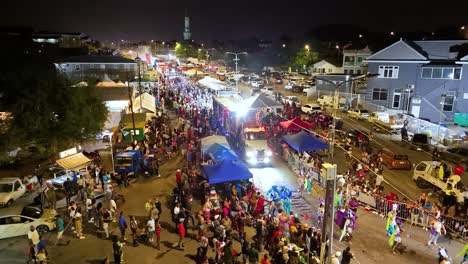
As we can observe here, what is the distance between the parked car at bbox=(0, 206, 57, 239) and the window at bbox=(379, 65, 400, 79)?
3650 centimetres

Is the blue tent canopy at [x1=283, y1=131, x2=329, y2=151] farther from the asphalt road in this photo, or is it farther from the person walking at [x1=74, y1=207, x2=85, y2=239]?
the person walking at [x1=74, y1=207, x2=85, y2=239]

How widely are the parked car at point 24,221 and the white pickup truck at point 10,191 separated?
7.18 feet

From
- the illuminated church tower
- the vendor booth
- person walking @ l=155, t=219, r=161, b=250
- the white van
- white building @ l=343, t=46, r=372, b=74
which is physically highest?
the illuminated church tower

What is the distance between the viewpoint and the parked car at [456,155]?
2424 cm

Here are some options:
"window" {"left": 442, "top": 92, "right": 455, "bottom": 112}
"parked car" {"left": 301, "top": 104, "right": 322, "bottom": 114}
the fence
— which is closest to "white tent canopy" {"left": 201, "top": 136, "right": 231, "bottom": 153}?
the fence

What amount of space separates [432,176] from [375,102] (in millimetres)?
23978

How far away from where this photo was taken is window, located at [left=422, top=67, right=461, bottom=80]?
1399 inches

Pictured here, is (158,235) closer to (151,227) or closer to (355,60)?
(151,227)

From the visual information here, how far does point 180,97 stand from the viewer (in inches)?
Answer: 1740

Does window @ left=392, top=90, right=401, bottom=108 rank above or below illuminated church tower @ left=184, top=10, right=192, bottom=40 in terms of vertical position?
below

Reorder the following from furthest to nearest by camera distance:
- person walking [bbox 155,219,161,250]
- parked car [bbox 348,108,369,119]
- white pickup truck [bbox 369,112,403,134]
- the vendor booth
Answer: parked car [bbox 348,108,369,119] → white pickup truck [bbox 369,112,403,134] → the vendor booth → person walking [bbox 155,219,161,250]

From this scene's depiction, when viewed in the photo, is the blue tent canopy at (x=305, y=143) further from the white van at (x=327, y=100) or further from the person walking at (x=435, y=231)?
the white van at (x=327, y=100)

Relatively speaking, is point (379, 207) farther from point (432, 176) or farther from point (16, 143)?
point (16, 143)

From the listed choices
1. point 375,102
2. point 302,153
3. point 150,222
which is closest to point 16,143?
point 150,222
